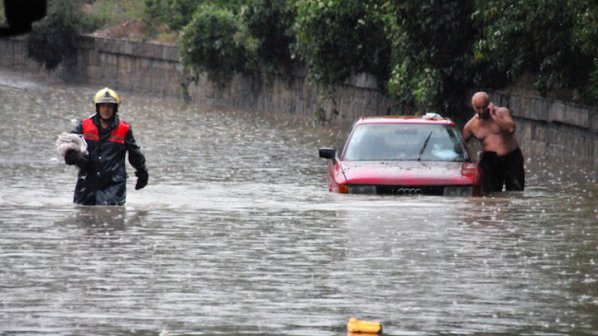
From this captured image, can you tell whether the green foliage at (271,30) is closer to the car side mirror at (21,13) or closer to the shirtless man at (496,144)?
the shirtless man at (496,144)

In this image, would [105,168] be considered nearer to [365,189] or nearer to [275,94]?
[365,189]

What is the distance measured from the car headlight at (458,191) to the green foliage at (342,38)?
715 inches

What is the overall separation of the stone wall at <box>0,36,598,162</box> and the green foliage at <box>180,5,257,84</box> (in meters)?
0.89

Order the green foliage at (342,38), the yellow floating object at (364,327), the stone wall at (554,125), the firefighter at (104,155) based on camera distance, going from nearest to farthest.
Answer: the yellow floating object at (364,327) < the firefighter at (104,155) < the stone wall at (554,125) < the green foliage at (342,38)

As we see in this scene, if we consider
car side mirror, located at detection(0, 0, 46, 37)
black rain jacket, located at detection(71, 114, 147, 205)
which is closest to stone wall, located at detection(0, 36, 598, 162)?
black rain jacket, located at detection(71, 114, 147, 205)

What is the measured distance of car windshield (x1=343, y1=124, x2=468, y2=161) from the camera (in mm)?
21438

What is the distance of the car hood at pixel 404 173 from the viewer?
20.2 m

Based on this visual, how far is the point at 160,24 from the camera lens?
6562 cm

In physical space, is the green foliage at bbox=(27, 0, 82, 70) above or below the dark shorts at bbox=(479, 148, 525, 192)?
below

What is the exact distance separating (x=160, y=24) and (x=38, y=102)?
12676 millimetres

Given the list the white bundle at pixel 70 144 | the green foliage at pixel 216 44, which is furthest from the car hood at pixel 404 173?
the green foliage at pixel 216 44

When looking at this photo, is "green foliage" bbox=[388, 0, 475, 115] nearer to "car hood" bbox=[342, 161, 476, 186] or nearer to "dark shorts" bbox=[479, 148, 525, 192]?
"dark shorts" bbox=[479, 148, 525, 192]

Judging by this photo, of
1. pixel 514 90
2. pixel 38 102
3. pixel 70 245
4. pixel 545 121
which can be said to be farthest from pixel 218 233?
pixel 38 102

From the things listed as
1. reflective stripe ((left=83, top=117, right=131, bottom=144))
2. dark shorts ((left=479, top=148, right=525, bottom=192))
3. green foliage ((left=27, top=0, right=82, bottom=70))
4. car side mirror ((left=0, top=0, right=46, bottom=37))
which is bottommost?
green foliage ((left=27, top=0, right=82, bottom=70))
